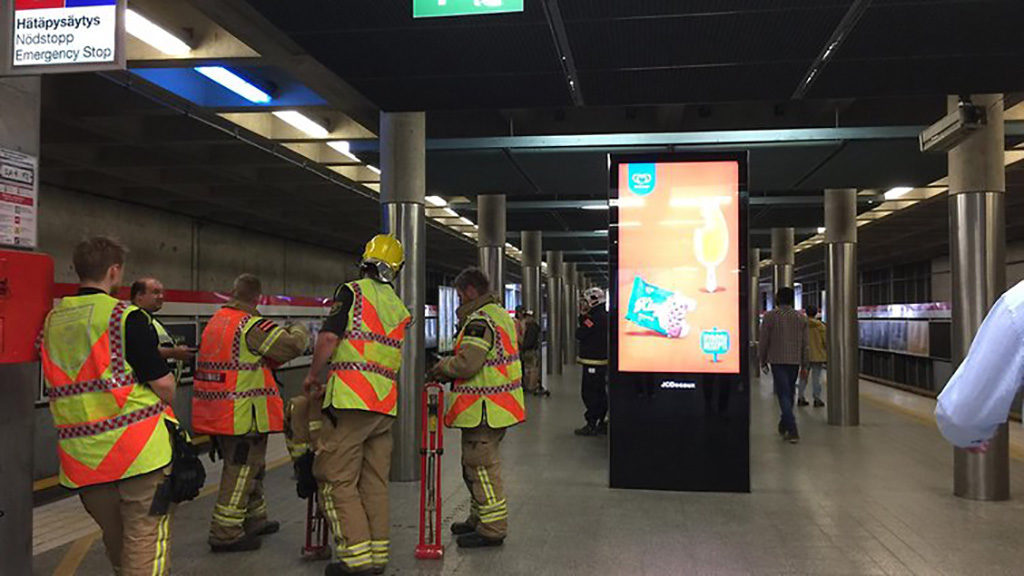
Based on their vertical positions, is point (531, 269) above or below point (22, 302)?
above

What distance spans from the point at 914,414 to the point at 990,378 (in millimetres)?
11435

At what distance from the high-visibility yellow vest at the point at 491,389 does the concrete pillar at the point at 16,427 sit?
2154 millimetres

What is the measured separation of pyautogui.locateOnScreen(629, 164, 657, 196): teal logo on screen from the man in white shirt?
4.68m

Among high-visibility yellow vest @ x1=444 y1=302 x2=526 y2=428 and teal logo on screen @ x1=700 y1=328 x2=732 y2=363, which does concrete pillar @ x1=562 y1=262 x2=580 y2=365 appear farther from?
high-visibility yellow vest @ x1=444 y1=302 x2=526 y2=428

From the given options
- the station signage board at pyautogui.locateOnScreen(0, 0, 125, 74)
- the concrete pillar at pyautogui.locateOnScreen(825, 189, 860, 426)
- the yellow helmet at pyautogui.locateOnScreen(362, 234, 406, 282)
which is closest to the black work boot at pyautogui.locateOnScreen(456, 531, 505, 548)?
the yellow helmet at pyautogui.locateOnScreen(362, 234, 406, 282)

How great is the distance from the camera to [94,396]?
2799mm

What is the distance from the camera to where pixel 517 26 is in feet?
14.3

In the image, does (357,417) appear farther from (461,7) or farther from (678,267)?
(678,267)

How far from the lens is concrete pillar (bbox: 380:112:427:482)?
6.61 metres

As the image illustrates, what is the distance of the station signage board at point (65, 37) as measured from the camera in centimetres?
294

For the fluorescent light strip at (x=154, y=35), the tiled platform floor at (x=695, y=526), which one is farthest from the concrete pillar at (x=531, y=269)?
the fluorescent light strip at (x=154, y=35)

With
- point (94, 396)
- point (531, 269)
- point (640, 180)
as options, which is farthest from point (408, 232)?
point (531, 269)

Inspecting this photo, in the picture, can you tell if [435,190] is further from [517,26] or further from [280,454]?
[517,26]

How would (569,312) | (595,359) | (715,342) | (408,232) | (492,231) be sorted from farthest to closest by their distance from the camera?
(569,312) < (492,231) < (595,359) < (408,232) < (715,342)
